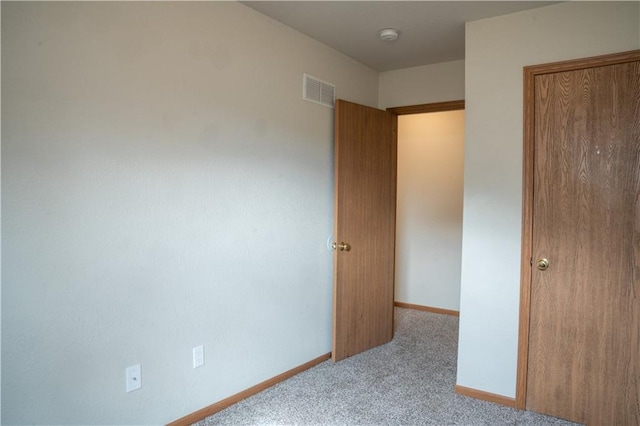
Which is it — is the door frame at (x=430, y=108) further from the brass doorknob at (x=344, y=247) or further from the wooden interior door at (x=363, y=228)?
the brass doorknob at (x=344, y=247)

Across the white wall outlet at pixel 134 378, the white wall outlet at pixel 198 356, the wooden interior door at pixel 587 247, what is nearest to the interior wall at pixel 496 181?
the wooden interior door at pixel 587 247

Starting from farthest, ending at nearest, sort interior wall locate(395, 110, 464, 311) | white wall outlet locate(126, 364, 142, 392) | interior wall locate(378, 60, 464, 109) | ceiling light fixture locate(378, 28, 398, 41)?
interior wall locate(395, 110, 464, 311) → interior wall locate(378, 60, 464, 109) → ceiling light fixture locate(378, 28, 398, 41) → white wall outlet locate(126, 364, 142, 392)

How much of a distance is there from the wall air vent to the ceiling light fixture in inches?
21.9

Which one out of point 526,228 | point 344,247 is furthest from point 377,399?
point 526,228

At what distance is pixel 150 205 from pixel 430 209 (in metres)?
3.53

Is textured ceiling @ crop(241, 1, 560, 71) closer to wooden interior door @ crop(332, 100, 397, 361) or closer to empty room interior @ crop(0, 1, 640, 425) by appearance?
empty room interior @ crop(0, 1, 640, 425)

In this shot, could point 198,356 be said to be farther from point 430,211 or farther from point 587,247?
point 430,211

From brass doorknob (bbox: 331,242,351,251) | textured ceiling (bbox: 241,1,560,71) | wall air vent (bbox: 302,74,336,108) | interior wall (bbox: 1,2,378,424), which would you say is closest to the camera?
interior wall (bbox: 1,2,378,424)

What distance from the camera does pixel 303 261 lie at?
304 cm

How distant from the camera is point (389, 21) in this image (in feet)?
8.81

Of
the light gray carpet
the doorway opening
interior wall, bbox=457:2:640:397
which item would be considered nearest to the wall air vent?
interior wall, bbox=457:2:640:397

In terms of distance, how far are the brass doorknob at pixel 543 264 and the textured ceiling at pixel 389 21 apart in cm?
155

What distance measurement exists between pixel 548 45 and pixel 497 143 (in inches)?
25.1

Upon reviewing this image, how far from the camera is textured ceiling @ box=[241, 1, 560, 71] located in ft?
8.05
